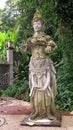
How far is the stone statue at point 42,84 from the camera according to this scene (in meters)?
5.68

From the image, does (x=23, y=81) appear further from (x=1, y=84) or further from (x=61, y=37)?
(x=61, y=37)

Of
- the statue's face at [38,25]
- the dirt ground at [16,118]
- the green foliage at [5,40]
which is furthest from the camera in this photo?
A: the green foliage at [5,40]

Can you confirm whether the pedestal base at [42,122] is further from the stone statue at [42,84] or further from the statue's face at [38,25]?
the statue's face at [38,25]

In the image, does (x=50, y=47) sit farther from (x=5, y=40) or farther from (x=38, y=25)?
(x=5, y=40)

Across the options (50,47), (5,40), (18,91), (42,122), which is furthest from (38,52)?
(5,40)

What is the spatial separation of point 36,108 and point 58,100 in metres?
3.30

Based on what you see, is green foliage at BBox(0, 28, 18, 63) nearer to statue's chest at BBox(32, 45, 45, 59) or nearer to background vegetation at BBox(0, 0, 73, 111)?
background vegetation at BBox(0, 0, 73, 111)

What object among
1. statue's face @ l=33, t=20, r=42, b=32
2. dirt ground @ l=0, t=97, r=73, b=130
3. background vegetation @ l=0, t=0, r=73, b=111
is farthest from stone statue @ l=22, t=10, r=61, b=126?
background vegetation @ l=0, t=0, r=73, b=111

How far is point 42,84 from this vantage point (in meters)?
5.71

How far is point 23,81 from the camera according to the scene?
12141mm

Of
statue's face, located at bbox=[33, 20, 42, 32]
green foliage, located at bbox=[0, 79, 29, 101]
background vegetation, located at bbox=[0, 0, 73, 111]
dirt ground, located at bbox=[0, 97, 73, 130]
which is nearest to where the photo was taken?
dirt ground, located at bbox=[0, 97, 73, 130]

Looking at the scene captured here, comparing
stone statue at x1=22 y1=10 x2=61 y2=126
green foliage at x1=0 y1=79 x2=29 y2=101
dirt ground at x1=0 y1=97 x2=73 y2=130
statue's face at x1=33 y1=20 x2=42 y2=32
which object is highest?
statue's face at x1=33 y1=20 x2=42 y2=32

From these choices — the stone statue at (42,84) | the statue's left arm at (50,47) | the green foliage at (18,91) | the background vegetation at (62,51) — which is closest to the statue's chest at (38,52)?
the stone statue at (42,84)

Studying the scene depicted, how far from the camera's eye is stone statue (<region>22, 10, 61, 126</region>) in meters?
5.68
